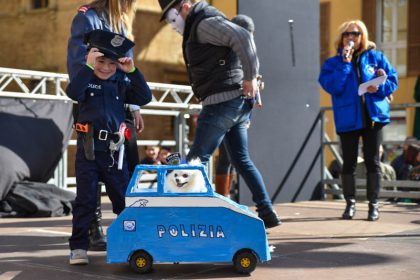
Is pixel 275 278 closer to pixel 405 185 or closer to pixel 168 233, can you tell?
pixel 168 233

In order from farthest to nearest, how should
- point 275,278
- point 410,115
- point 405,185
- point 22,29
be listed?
1. point 22,29
2. point 410,115
3. point 405,185
4. point 275,278

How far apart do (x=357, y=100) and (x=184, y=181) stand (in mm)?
2989

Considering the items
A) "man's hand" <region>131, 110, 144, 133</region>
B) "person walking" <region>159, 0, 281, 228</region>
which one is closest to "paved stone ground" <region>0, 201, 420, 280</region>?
"person walking" <region>159, 0, 281, 228</region>

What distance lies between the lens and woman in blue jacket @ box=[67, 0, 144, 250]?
4.66m

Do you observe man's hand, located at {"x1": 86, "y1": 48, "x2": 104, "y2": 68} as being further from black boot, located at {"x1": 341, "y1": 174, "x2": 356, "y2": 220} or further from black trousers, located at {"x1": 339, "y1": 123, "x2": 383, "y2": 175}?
black boot, located at {"x1": 341, "y1": 174, "x2": 356, "y2": 220}

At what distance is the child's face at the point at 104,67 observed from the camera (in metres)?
4.25

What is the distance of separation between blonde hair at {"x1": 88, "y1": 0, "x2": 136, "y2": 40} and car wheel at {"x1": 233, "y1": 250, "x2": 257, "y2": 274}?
1.64 meters

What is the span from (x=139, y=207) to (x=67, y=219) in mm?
3233

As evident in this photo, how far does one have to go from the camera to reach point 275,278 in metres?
3.86

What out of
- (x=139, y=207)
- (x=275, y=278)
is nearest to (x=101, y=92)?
(x=139, y=207)

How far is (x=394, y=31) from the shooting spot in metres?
22.3

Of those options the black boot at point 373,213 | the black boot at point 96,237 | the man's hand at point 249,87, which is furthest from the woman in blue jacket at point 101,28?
the black boot at point 373,213

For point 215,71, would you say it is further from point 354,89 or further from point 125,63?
point 354,89

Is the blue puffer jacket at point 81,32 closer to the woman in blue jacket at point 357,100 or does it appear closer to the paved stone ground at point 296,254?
the paved stone ground at point 296,254
